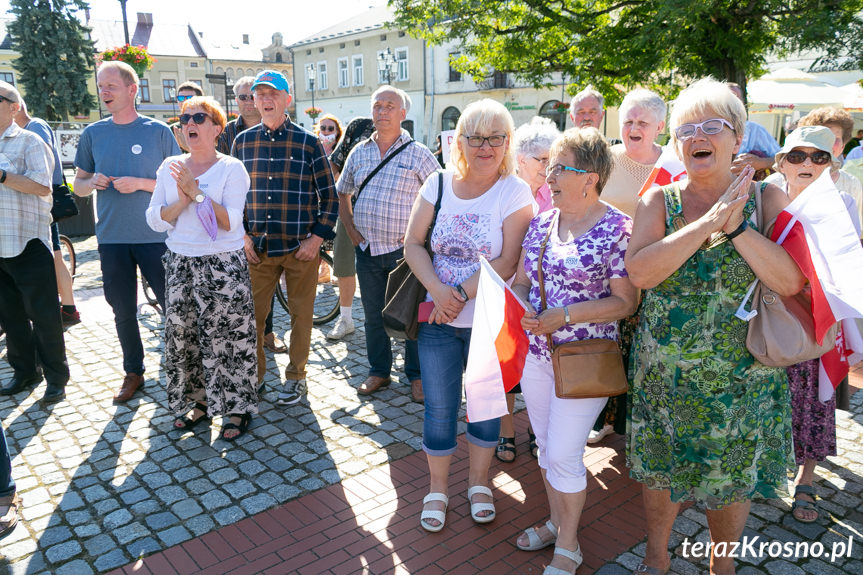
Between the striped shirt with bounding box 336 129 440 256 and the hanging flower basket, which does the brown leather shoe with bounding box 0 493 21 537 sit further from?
the hanging flower basket

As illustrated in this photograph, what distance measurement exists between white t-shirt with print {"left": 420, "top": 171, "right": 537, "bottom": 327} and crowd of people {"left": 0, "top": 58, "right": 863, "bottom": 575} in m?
0.01

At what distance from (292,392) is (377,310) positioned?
93 centimetres

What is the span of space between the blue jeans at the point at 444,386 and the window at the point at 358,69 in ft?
149

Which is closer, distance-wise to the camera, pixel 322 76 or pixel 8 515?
pixel 8 515

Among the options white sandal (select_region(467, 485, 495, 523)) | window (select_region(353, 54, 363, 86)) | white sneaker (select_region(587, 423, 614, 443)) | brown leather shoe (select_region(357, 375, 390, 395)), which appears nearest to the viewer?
white sandal (select_region(467, 485, 495, 523))

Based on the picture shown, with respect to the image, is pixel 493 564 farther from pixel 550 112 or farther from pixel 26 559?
pixel 550 112

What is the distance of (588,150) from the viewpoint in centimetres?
274

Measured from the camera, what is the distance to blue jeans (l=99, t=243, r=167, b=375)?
4695 mm

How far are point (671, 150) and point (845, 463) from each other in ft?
7.63

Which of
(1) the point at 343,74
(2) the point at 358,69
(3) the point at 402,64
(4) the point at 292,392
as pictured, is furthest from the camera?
(1) the point at 343,74

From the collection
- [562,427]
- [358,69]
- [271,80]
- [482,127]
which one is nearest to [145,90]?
[358,69]

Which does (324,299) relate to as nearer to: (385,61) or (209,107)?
(209,107)

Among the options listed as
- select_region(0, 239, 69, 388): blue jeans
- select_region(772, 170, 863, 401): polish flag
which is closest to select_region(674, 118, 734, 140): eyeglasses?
select_region(772, 170, 863, 401): polish flag

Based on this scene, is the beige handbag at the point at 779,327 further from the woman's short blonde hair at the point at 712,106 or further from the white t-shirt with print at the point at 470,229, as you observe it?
the white t-shirt with print at the point at 470,229
